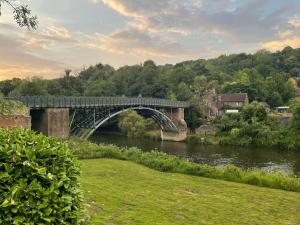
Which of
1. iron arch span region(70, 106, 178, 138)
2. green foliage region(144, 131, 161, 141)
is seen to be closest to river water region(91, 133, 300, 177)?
green foliage region(144, 131, 161, 141)

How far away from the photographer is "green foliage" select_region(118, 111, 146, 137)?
8519 centimetres

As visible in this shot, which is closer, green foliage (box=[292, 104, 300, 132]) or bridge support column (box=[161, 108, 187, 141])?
green foliage (box=[292, 104, 300, 132])

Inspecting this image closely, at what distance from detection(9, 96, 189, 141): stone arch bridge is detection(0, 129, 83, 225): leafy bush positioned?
99.5ft

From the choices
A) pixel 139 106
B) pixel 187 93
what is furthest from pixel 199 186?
pixel 187 93

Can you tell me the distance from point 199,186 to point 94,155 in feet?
43.8

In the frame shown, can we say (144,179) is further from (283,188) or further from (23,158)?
(23,158)

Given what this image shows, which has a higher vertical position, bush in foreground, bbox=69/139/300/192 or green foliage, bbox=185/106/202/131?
green foliage, bbox=185/106/202/131

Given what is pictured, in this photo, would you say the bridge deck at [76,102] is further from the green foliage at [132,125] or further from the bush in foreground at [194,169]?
the green foliage at [132,125]

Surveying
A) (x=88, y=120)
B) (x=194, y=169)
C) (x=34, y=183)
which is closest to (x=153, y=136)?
(x=88, y=120)

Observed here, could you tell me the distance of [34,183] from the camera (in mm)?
6758

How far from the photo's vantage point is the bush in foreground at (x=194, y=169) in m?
25.4

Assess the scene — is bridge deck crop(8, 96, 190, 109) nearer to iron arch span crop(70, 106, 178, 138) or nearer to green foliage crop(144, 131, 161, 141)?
iron arch span crop(70, 106, 178, 138)

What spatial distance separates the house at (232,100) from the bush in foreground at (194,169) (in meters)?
64.3

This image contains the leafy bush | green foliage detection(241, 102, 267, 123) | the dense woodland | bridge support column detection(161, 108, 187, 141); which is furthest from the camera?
the dense woodland
